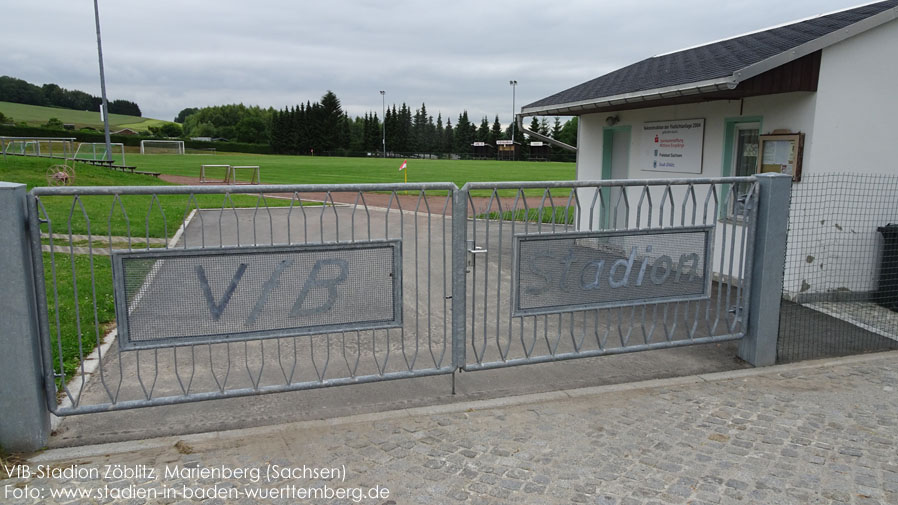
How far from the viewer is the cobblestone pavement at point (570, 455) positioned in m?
3.58

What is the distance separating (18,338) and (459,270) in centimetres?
289

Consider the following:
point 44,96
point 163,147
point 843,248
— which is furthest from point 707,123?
point 44,96

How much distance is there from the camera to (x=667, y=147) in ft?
32.7

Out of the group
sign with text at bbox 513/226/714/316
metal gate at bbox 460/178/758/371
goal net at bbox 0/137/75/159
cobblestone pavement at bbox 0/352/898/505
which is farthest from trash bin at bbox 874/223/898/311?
goal net at bbox 0/137/75/159

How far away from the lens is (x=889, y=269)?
7809mm

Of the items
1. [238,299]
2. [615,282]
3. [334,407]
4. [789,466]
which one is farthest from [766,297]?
[238,299]

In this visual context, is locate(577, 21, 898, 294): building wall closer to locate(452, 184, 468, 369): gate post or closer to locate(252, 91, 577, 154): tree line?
locate(452, 184, 468, 369): gate post

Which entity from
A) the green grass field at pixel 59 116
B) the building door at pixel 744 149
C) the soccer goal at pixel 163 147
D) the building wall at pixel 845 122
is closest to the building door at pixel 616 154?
the building door at pixel 744 149

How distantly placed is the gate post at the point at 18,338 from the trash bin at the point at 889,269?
345 inches

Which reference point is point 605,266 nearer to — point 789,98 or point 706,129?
point 789,98

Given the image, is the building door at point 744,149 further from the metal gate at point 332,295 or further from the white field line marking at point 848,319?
the metal gate at point 332,295

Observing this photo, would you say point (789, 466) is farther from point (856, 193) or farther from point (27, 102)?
point (27, 102)

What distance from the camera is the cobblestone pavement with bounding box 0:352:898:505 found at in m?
3.58

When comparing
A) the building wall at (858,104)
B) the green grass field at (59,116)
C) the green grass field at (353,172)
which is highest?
the green grass field at (59,116)
